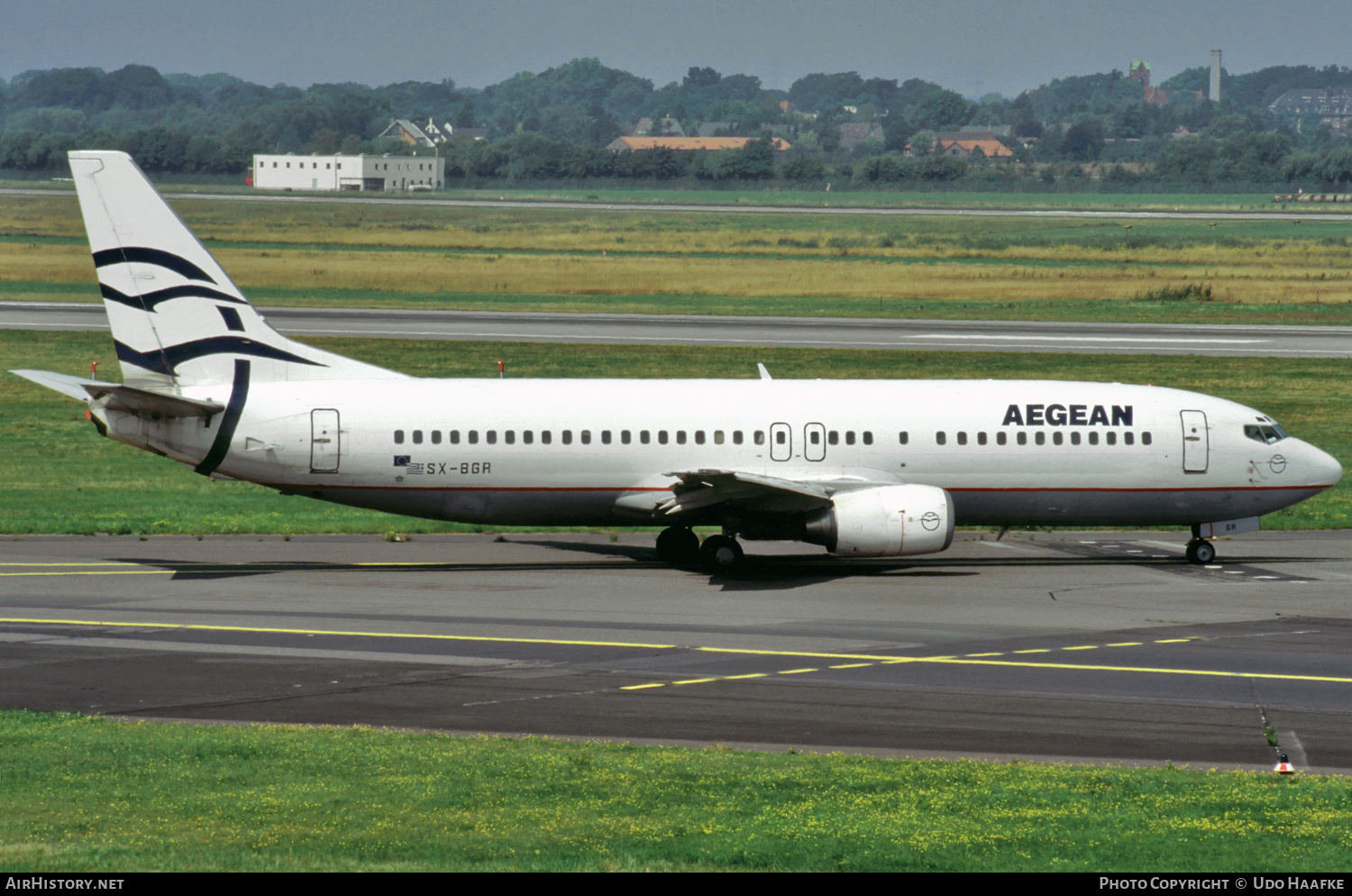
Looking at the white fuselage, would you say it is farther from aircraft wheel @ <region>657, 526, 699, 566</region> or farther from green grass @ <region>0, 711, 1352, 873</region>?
green grass @ <region>0, 711, 1352, 873</region>

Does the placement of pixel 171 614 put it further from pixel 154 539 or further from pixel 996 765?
pixel 996 765

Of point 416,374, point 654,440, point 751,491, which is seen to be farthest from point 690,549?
point 416,374

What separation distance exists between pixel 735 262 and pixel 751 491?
87570 mm

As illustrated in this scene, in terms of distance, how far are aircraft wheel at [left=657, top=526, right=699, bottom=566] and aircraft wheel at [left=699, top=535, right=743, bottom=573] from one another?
949mm

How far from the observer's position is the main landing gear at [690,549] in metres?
34.9

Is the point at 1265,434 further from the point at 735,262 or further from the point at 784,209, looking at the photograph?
the point at 784,209

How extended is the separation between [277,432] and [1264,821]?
76.5ft

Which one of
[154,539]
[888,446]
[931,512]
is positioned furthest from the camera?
[154,539]

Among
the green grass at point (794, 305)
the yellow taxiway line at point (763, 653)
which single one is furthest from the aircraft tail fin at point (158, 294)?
the green grass at point (794, 305)

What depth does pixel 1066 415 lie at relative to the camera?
35.6 m

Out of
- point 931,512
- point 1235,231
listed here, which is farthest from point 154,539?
point 1235,231

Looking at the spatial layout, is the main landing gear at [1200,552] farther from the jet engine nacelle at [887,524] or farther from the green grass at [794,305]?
the green grass at [794,305]

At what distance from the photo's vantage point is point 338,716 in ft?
71.1

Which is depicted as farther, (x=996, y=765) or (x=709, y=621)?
(x=709, y=621)
